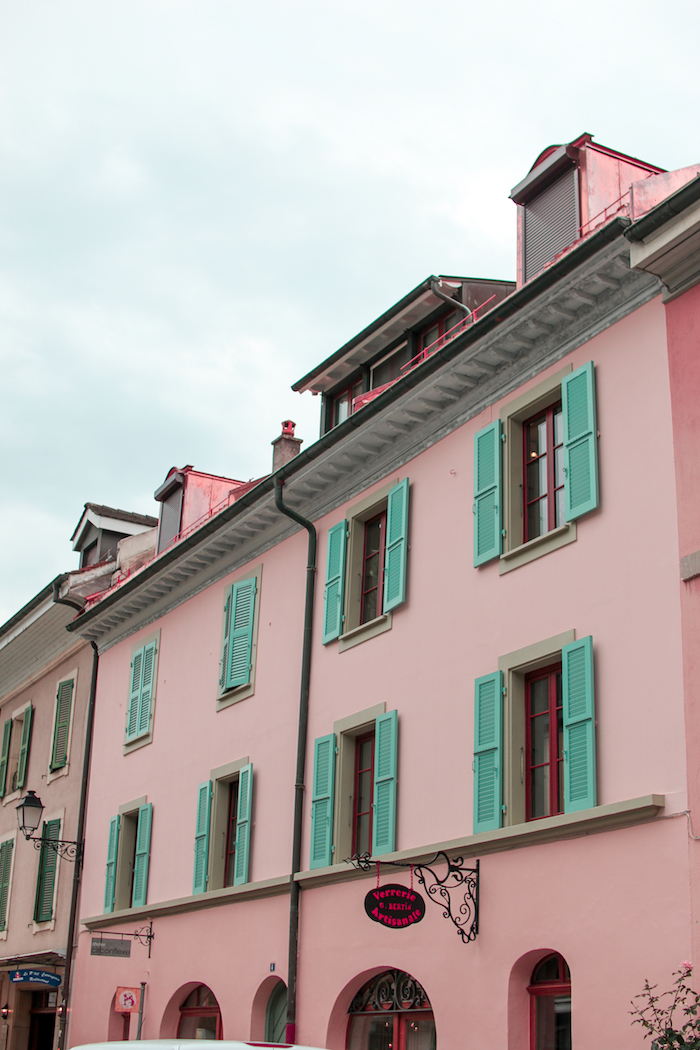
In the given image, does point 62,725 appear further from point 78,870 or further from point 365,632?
point 365,632

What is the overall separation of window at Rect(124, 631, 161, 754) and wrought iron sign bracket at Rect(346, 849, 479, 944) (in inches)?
328

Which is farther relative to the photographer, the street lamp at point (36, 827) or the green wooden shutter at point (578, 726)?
the street lamp at point (36, 827)

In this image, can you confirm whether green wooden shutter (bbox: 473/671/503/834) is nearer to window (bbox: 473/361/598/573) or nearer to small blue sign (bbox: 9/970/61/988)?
window (bbox: 473/361/598/573)

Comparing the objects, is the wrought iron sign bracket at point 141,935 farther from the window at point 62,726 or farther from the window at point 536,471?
the window at point 536,471

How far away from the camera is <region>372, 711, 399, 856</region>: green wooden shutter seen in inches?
526

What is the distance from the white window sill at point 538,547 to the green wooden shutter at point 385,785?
7.69 feet

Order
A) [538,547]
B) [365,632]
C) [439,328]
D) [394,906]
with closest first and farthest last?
[394,906] → [538,547] → [365,632] → [439,328]

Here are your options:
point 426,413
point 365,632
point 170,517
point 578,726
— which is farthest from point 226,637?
point 578,726

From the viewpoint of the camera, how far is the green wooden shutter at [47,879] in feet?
72.8

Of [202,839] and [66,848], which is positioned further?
[66,848]

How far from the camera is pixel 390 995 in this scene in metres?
13.1

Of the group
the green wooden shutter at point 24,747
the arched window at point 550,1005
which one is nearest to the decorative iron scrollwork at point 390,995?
the arched window at point 550,1005

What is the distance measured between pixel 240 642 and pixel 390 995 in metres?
Result: 6.01

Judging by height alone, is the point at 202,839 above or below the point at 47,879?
above
